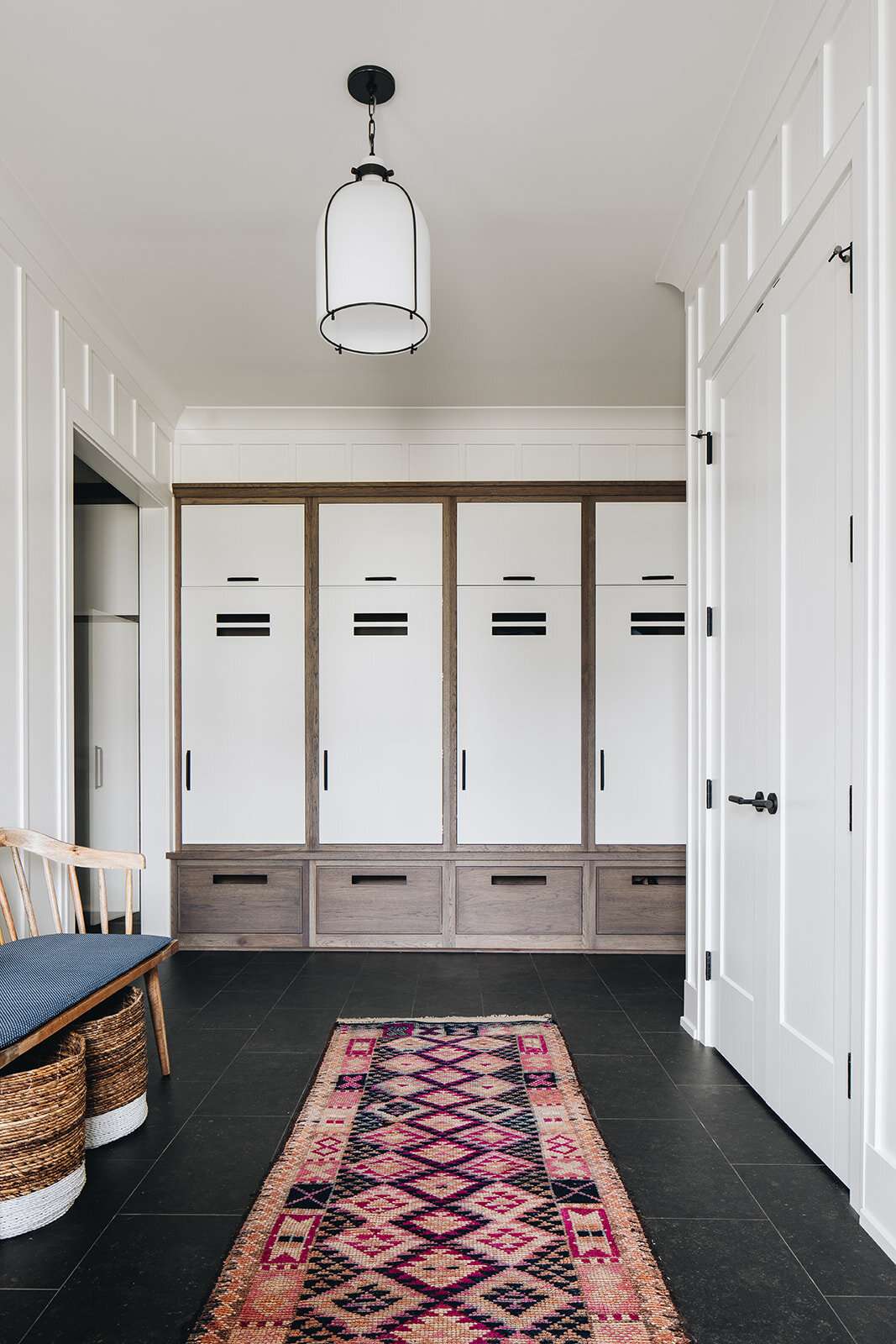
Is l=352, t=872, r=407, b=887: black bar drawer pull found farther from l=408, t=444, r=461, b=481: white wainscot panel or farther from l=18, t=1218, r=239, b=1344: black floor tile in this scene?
l=18, t=1218, r=239, b=1344: black floor tile

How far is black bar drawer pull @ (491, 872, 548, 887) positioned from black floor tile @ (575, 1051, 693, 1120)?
1.67 meters

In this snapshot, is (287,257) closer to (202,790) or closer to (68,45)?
(68,45)

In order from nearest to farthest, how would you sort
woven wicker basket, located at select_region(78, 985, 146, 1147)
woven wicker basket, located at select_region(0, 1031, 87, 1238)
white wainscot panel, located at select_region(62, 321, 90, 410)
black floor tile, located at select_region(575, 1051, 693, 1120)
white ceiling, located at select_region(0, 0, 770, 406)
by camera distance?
woven wicker basket, located at select_region(0, 1031, 87, 1238), white ceiling, located at select_region(0, 0, 770, 406), woven wicker basket, located at select_region(78, 985, 146, 1147), black floor tile, located at select_region(575, 1051, 693, 1120), white wainscot panel, located at select_region(62, 321, 90, 410)

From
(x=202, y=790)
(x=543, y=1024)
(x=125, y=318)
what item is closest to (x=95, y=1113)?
(x=543, y=1024)

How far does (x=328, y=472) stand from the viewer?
16.7ft

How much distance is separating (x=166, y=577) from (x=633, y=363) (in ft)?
8.93

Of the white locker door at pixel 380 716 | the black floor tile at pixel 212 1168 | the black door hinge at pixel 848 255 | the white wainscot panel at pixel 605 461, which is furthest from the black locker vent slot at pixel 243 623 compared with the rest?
the black door hinge at pixel 848 255

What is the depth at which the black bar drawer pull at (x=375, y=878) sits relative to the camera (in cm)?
491

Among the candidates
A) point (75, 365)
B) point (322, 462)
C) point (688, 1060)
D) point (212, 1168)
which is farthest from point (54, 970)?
point (322, 462)

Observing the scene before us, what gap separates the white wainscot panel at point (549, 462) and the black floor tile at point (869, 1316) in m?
4.00

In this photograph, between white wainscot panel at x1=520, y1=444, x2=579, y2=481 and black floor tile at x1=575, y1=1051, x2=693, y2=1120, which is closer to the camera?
black floor tile at x1=575, y1=1051, x2=693, y2=1120

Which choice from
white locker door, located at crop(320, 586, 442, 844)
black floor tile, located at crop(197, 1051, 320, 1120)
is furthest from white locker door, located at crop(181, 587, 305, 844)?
A: black floor tile, located at crop(197, 1051, 320, 1120)

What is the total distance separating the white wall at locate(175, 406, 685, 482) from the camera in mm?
5062

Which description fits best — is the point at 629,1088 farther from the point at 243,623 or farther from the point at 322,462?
the point at 322,462
